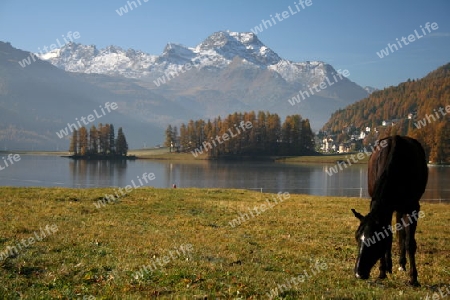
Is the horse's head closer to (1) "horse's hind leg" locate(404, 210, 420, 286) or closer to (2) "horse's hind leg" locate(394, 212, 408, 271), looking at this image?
(1) "horse's hind leg" locate(404, 210, 420, 286)

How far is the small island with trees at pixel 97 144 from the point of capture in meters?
157

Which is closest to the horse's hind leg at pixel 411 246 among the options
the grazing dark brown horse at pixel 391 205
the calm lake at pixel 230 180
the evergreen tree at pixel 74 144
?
the grazing dark brown horse at pixel 391 205

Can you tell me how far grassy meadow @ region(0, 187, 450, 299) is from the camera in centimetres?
838

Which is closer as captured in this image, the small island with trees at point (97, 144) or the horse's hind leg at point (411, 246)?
the horse's hind leg at point (411, 246)

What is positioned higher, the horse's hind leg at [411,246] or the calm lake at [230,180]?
the horse's hind leg at [411,246]

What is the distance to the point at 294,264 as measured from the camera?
11.2m

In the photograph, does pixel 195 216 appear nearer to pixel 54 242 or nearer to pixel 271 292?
pixel 54 242

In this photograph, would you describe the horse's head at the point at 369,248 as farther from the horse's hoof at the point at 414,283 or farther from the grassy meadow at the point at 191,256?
the horse's hoof at the point at 414,283

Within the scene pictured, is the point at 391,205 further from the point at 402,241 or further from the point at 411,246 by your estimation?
the point at 402,241

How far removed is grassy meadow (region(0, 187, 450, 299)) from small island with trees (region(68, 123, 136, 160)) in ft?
466

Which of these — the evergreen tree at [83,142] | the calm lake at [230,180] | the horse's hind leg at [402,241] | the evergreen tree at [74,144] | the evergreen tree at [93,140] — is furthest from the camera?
the evergreen tree at [93,140]

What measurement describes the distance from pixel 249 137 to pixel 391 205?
533 feet

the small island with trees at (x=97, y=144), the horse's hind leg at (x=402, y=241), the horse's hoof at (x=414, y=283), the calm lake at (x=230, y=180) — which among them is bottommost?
the calm lake at (x=230, y=180)

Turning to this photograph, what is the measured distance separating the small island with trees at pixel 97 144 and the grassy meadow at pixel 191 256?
466 ft
